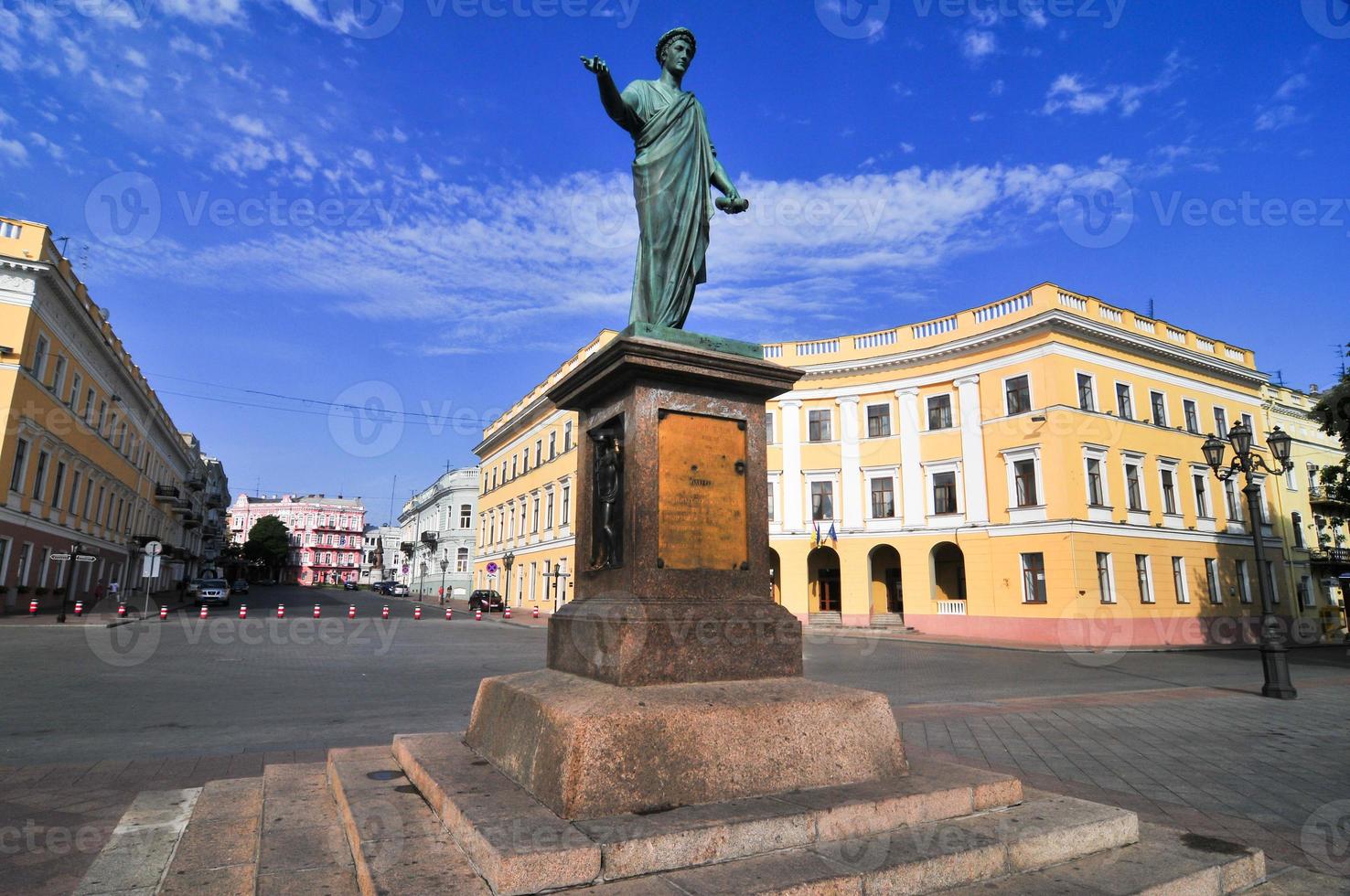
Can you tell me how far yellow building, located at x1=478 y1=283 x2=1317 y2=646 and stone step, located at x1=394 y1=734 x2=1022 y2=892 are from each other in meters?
24.4

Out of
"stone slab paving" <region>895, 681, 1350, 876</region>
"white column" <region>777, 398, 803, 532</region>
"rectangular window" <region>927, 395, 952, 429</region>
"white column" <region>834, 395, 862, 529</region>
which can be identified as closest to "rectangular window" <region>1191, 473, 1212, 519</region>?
"rectangular window" <region>927, 395, 952, 429</region>

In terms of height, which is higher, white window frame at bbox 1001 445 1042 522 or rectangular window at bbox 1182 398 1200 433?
rectangular window at bbox 1182 398 1200 433

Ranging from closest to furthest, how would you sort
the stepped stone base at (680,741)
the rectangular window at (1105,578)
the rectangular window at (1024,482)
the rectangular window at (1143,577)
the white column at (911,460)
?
the stepped stone base at (680,741) → the rectangular window at (1105,578) → the rectangular window at (1143,577) → the rectangular window at (1024,482) → the white column at (911,460)

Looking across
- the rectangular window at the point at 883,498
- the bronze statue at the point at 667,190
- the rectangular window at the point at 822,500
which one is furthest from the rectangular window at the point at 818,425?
the bronze statue at the point at 667,190

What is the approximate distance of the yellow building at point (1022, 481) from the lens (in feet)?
86.0

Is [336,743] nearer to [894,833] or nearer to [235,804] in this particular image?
[235,804]

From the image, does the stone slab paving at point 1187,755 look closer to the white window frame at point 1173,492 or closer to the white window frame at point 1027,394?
the white window frame at point 1027,394

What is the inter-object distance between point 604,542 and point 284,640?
56.9 feet

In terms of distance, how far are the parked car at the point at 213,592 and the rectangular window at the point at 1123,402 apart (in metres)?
43.6

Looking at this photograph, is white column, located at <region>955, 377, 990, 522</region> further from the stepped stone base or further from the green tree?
the green tree

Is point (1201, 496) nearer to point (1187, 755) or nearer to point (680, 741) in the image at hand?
point (1187, 755)

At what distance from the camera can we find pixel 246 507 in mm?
122375

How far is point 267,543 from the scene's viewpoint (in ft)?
319

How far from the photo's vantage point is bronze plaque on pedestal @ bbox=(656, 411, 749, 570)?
15.1 ft
